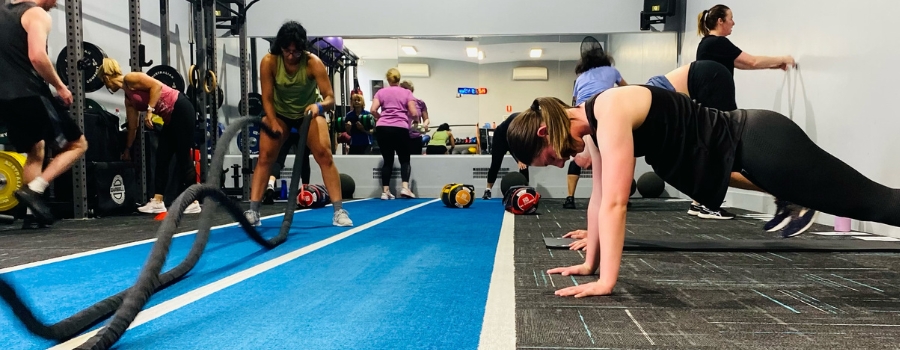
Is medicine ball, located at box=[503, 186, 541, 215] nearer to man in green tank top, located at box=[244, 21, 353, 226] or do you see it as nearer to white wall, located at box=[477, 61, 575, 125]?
man in green tank top, located at box=[244, 21, 353, 226]

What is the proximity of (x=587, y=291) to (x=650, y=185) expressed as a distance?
A: 6178 mm

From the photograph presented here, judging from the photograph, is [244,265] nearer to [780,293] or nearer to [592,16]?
[780,293]

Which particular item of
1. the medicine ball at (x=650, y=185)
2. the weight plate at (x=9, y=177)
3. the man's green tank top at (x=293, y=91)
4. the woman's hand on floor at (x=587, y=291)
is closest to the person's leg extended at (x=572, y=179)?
the medicine ball at (x=650, y=185)

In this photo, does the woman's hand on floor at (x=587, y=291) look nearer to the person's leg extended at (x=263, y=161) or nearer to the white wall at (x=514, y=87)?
the person's leg extended at (x=263, y=161)

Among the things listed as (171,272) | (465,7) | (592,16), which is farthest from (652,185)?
(171,272)

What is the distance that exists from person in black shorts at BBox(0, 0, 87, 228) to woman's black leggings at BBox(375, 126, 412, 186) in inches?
143

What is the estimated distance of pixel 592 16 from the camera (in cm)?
845

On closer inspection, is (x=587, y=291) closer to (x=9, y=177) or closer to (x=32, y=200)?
(x=32, y=200)

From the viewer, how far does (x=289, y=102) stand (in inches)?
157

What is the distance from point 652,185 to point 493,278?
590 cm

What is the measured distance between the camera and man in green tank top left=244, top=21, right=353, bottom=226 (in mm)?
3822

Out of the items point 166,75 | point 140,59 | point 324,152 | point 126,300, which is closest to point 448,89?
point 166,75

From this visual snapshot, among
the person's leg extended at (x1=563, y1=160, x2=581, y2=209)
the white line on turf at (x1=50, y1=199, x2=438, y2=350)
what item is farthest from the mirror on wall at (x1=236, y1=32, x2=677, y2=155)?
the white line on turf at (x1=50, y1=199, x2=438, y2=350)

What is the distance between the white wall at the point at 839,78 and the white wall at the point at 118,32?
672 centimetres
